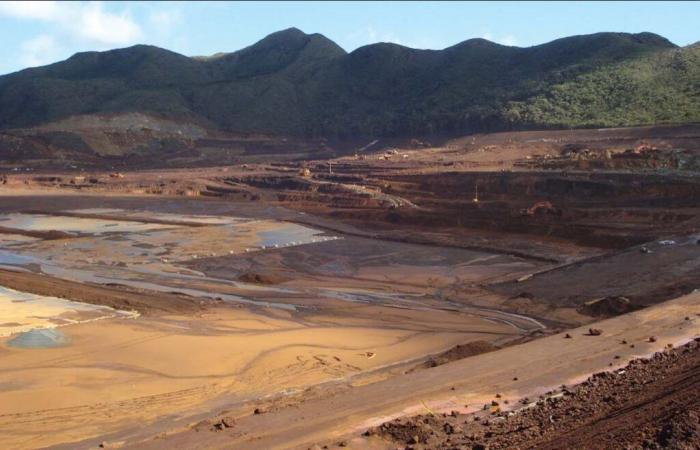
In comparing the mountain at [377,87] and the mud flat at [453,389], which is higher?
the mountain at [377,87]

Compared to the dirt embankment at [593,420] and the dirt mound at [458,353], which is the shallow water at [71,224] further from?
the dirt embankment at [593,420]

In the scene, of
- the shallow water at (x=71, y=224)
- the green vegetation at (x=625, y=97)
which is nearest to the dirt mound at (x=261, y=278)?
the shallow water at (x=71, y=224)

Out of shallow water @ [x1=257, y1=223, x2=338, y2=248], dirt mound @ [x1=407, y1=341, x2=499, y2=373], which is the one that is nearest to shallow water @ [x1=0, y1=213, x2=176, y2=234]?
shallow water @ [x1=257, y1=223, x2=338, y2=248]

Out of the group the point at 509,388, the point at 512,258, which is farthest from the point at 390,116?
the point at 509,388

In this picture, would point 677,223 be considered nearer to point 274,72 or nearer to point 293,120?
point 293,120

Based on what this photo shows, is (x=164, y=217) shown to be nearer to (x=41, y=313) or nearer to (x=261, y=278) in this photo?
(x=261, y=278)

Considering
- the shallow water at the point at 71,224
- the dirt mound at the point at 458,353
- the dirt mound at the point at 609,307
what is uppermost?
the shallow water at the point at 71,224
